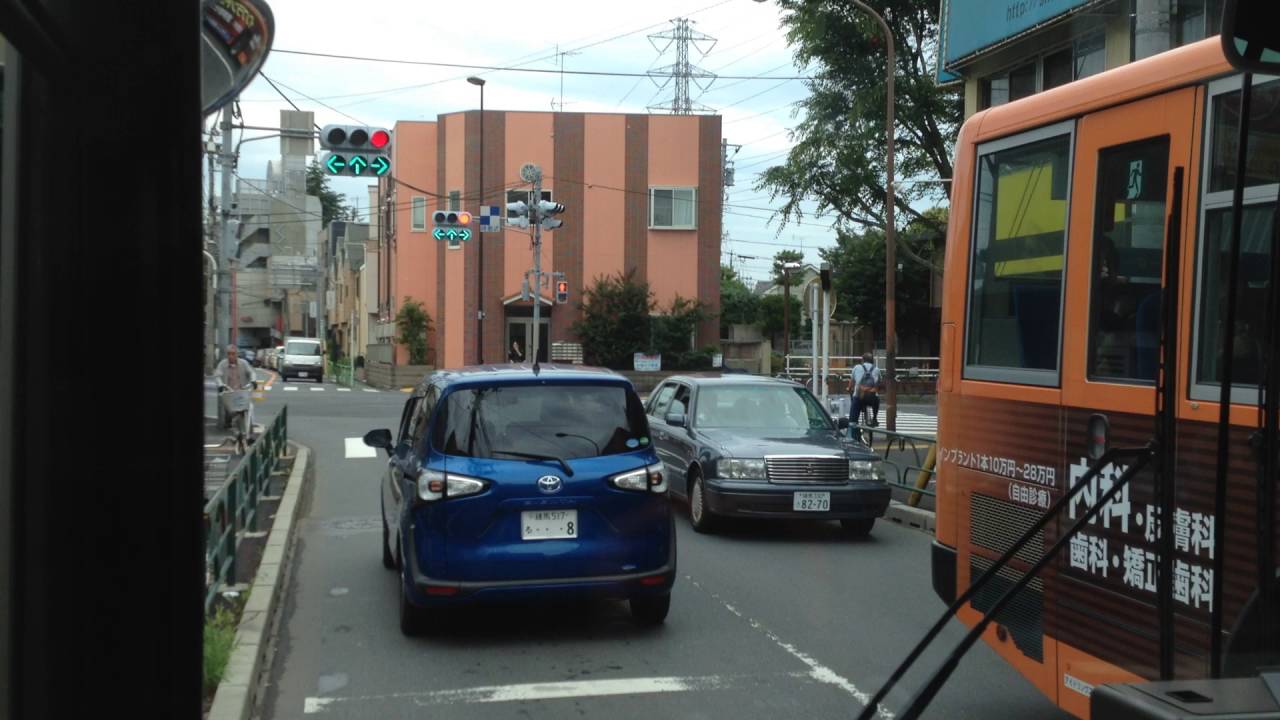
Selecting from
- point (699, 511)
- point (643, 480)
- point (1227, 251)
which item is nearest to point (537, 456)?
point (643, 480)

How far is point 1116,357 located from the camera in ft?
15.1

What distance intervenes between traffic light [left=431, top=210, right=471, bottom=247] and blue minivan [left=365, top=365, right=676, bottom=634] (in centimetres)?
2452

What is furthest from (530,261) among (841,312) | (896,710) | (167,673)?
(167,673)

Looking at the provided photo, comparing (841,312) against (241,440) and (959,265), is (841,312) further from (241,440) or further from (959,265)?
(959,265)

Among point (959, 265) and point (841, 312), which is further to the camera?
point (841, 312)

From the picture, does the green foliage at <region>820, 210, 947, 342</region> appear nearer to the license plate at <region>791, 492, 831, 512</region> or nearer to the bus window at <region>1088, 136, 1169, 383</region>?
the license plate at <region>791, 492, 831, 512</region>

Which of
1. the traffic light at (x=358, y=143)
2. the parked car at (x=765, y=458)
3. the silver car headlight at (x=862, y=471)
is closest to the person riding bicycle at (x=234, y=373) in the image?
the traffic light at (x=358, y=143)

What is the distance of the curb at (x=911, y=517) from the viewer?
512 inches

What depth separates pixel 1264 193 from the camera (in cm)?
364

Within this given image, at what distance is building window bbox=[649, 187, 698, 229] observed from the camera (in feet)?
159

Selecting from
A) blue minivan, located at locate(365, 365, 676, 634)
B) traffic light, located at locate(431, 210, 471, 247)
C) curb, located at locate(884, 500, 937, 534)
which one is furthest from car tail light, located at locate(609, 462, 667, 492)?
traffic light, located at locate(431, 210, 471, 247)

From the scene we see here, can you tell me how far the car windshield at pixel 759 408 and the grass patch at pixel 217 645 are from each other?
22.7 feet

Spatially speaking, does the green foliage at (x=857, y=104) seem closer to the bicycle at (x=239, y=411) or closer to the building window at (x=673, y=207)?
the bicycle at (x=239, y=411)

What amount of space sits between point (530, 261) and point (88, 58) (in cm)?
4660
